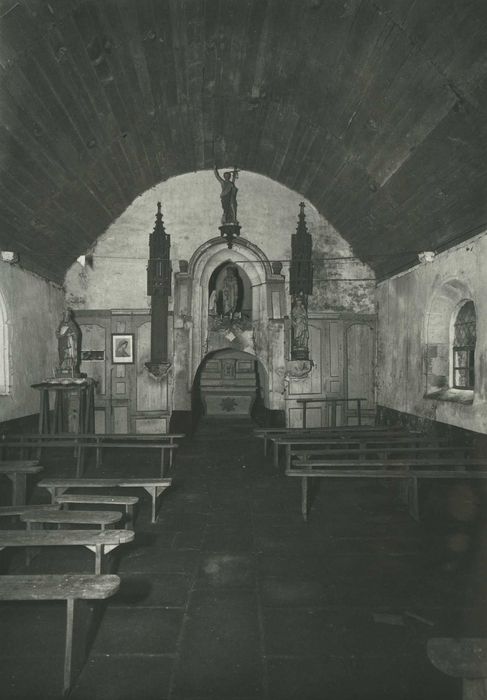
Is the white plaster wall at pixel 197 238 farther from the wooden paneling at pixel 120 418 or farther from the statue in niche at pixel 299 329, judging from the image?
the wooden paneling at pixel 120 418

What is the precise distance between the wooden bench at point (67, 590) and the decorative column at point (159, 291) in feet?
29.3

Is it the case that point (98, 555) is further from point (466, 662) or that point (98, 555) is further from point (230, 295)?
point (230, 295)

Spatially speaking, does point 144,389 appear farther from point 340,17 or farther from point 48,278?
point 340,17

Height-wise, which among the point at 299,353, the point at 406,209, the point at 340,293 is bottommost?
the point at 299,353

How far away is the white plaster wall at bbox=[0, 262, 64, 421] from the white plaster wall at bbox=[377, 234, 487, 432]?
722cm

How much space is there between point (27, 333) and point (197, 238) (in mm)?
4304

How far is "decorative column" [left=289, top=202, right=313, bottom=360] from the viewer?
12.0 metres

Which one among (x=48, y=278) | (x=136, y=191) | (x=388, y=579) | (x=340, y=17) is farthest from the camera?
(x=136, y=191)

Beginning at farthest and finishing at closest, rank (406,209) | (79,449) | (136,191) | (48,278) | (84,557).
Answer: (136,191)
(48,278)
(406,209)
(79,449)
(84,557)

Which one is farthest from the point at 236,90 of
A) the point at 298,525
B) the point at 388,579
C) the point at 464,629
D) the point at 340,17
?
the point at 464,629

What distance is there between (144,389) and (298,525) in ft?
22.8

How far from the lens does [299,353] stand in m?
12.0

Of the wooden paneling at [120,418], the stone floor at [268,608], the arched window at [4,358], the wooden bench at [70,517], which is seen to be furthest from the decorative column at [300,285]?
the wooden bench at [70,517]

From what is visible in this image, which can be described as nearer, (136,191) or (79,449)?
(79,449)
